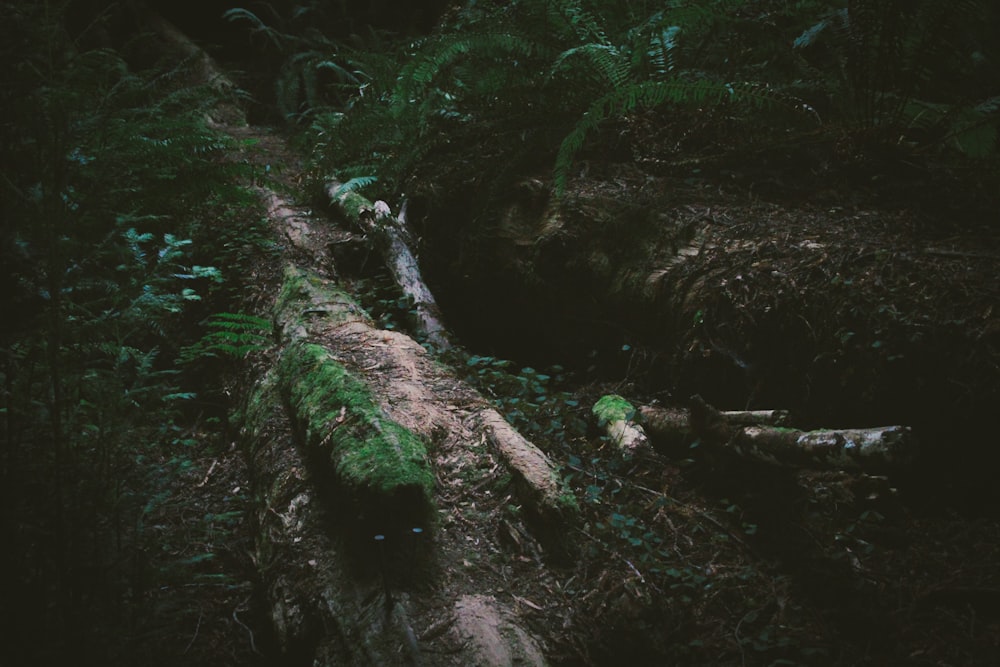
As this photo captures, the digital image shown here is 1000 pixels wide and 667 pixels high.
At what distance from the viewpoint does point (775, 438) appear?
2271 millimetres

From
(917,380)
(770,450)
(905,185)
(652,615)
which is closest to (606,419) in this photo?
(770,450)

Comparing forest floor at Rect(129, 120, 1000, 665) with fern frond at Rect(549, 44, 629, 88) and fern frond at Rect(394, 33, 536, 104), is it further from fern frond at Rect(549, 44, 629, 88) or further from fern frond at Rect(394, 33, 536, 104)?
fern frond at Rect(394, 33, 536, 104)

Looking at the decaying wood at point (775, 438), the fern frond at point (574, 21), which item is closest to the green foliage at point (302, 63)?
the fern frond at point (574, 21)

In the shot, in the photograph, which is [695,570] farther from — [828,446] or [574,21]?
[574,21]

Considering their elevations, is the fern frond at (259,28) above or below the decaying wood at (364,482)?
above

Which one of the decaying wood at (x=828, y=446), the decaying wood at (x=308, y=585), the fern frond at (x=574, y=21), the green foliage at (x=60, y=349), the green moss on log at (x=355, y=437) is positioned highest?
the fern frond at (x=574, y=21)

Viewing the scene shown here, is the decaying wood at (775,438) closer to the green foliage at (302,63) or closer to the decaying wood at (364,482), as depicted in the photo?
the decaying wood at (364,482)

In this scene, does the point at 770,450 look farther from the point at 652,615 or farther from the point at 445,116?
the point at 445,116

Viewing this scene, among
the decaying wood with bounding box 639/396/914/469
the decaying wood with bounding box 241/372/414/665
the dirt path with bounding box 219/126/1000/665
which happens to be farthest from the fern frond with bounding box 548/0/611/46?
the decaying wood with bounding box 241/372/414/665

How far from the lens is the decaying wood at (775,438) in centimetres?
199

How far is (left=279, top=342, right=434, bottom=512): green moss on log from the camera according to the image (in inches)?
81.9

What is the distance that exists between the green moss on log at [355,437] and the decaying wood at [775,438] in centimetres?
113

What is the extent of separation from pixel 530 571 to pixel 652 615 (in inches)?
17.1

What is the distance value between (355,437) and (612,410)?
124 centimetres
